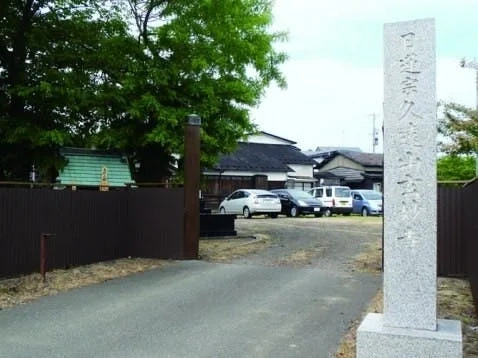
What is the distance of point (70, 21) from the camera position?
539 inches

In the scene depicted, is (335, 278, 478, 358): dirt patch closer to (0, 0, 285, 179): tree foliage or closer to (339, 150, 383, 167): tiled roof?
(0, 0, 285, 179): tree foliage

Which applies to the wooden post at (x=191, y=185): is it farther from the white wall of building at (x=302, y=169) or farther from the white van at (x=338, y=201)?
the white wall of building at (x=302, y=169)

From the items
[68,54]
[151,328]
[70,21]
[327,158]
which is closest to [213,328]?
[151,328]

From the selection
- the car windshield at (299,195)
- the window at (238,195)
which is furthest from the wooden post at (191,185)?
the car windshield at (299,195)

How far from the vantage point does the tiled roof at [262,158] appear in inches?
1468

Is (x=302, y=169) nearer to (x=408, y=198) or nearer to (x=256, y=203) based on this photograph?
(x=256, y=203)

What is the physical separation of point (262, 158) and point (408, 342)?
3535 centimetres

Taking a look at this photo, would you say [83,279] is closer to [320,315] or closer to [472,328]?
[320,315]

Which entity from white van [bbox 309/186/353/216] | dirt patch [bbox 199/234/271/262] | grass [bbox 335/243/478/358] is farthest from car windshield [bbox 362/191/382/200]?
grass [bbox 335/243/478/358]

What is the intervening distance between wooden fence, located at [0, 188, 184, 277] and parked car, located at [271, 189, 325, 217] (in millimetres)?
17881

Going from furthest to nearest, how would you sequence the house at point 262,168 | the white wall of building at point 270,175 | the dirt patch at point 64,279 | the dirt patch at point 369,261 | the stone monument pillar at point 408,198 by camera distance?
the white wall of building at point 270,175 < the house at point 262,168 < the dirt patch at point 369,261 < the dirt patch at point 64,279 < the stone monument pillar at point 408,198

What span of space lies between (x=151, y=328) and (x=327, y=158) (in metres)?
47.5

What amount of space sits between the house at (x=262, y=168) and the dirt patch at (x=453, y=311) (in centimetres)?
2252

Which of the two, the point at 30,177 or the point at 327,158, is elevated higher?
the point at 327,158
